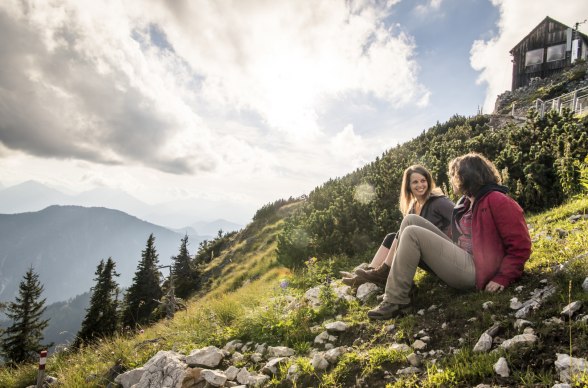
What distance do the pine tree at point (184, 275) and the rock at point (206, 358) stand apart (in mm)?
23447

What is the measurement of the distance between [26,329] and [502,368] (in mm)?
41153

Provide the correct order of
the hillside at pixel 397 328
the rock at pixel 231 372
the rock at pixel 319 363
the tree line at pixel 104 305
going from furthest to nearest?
the tree line at pixel 104 305 → the rock at pixel 231 372 → the rock at pixel 319 363 → the hillside at pixel 397 328

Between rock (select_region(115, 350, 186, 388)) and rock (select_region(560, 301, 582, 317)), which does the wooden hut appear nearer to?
rock (select_region(560, 301, 582, 317))

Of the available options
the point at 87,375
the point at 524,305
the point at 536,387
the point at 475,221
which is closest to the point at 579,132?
the point at 475,221

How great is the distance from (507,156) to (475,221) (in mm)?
6875

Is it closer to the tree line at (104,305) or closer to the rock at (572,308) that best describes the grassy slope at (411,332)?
the rock at (572,308)

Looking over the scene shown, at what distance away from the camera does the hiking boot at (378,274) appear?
549 cm

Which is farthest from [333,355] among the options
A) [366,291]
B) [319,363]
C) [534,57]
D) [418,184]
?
[534,57]

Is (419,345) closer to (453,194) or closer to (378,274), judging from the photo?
(378,274)

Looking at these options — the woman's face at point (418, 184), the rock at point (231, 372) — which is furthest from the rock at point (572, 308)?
the rock at point (231, 372)

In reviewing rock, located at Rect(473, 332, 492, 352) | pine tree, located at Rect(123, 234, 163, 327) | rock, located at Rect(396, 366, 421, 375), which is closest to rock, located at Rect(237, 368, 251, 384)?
rock, located at Rect(396, 366, 421, 375)

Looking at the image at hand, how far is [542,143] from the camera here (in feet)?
29.9

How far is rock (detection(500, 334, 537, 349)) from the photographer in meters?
2.99

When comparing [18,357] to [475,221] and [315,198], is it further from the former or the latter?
[475,221]
